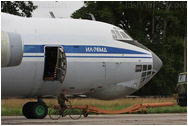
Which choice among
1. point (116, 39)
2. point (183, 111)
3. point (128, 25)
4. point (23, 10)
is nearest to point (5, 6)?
point (23, 10)

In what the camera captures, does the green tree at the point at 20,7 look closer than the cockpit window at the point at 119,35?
No

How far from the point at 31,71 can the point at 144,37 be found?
34.6 meters

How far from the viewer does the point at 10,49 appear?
13.7m

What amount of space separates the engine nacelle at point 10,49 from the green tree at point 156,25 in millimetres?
36671

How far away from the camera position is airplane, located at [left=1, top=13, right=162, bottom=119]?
70.7 ft

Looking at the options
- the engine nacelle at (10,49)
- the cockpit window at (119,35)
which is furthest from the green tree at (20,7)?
the engine nacelle at (10,49)

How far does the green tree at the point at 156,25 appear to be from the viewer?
52750mm

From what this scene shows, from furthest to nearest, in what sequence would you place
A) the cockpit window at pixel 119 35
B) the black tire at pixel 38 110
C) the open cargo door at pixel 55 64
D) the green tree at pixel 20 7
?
the green tree at pixel 20 7 < the cockpit window at pixel 119 35 < the black tire at pixel 38 110 < the open cargo door at pixel 55 64

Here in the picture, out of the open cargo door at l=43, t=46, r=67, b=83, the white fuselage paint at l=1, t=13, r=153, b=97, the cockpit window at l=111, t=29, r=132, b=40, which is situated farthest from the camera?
the cockpit window at l=111, t=29, r=132, b=40

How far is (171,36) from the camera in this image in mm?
54281

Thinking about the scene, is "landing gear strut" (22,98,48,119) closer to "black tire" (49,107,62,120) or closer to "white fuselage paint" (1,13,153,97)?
"black tire" (49,107,62,120)

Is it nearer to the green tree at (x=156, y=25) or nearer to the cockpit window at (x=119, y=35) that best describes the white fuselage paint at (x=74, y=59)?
the cockpit window at (x=119, y=35)

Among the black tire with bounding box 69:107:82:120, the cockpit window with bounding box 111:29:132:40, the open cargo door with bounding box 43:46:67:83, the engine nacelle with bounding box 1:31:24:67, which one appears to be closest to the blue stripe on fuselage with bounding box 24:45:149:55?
the open cargo door with bounding box 43:46:67:83

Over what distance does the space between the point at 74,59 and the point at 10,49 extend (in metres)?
8.98
